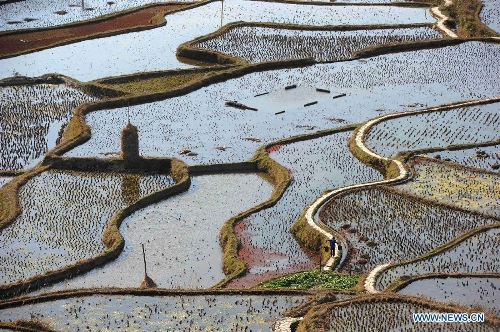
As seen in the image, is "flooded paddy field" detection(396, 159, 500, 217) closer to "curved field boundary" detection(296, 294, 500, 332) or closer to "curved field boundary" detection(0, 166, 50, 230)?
"curved field boundary" detection(296, 294, 500, 332)

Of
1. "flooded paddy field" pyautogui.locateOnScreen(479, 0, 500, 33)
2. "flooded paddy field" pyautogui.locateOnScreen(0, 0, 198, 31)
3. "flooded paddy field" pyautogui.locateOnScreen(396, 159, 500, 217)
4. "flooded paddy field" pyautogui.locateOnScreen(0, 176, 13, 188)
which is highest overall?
"flooded paddy field" pyautogui.locateOnScreen(479, 0, 500, 33)

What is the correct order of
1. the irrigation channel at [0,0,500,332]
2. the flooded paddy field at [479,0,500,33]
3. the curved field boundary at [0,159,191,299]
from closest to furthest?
the irrigation channel at [0,0,500,332] → the curved field boundary at [0,159,191,299] → the flooded paddy field at [479,0,500,33]

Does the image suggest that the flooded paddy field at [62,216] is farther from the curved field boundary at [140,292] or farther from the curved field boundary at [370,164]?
the curved field boundary at [370,164]

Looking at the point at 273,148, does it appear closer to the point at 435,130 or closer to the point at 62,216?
the point at 435,130

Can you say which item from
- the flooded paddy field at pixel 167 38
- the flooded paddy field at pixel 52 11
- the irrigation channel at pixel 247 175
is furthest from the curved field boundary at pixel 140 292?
the flooded paddy field at pixel 52 11

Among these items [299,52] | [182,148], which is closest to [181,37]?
[299,52]

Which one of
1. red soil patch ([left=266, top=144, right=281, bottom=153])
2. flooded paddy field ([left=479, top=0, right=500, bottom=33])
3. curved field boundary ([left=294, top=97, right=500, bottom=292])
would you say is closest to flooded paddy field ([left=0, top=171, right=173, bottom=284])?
red soil patch ([left=266, top=144, right=281, bottom=153])

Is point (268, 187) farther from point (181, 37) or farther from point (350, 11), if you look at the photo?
point (350, 11)

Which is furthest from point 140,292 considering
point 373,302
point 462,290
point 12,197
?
point 12,197
